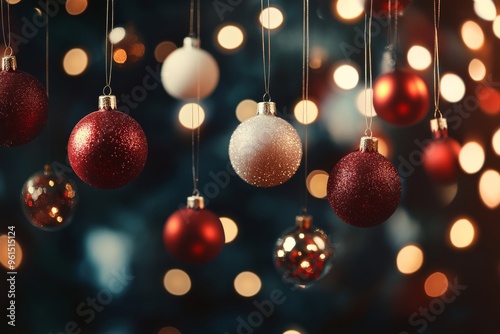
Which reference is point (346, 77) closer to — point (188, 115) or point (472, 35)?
point (472, 35)

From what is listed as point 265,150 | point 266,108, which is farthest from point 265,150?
point 266,108

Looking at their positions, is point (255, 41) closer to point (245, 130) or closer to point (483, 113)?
point (483, 113)

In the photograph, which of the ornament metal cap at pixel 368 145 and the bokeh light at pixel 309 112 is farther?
the bokeh light at pixel 309 112

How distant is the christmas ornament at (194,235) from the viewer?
156cm

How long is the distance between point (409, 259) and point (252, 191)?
55 centimetres

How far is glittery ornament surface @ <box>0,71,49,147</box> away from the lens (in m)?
1.36

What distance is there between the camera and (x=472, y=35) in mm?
2295

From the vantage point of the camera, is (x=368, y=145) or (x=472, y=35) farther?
(x=472, y=35)

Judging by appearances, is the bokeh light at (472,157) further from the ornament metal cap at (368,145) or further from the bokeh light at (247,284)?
the ornament metal cap at (368,145)

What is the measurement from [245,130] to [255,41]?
3.26 ft

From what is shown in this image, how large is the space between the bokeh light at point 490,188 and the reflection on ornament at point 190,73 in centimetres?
113

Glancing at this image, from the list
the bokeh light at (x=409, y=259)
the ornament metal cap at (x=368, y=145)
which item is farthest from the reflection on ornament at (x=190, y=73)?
the bokeh light at (x=409, y=259)

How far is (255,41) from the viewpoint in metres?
2.32

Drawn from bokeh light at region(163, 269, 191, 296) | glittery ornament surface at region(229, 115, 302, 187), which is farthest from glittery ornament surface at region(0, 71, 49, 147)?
bokeh light at region(163, 269, 191, 296)
